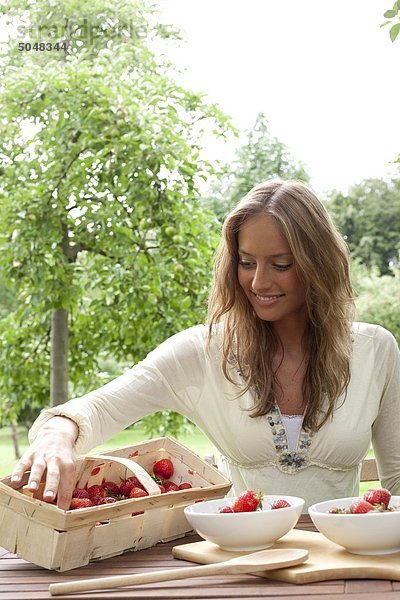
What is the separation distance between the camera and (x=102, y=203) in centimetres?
382

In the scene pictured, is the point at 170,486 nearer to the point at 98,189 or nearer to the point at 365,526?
the point at 365,526

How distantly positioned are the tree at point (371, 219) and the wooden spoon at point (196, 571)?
8.55 metres

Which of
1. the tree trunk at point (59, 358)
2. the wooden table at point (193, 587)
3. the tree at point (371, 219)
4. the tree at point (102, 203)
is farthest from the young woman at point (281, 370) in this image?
the tree at point (371, 219)

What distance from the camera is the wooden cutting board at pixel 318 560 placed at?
119 cm

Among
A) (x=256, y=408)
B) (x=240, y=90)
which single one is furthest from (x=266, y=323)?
(x=240, y=90)

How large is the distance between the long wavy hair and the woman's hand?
503mm

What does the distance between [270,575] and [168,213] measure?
2.66 m

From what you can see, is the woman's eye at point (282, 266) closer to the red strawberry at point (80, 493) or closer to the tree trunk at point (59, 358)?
the red strawberry at point (80, 493)

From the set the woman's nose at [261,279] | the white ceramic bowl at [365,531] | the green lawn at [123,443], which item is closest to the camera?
the white ceramic bowl at [365,531]

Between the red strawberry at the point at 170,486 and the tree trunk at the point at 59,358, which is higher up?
the tree trunk at the point at 59,358

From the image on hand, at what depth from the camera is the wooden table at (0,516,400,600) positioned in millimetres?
1133

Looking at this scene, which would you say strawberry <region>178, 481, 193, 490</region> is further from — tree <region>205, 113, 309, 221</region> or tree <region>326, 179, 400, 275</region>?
tree <region>326, 179, 400, 275</region>

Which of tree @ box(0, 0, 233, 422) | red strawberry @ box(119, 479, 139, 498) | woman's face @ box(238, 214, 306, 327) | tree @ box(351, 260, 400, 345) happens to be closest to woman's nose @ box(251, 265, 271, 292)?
woman's face @ box(238, 214, 306, 327)

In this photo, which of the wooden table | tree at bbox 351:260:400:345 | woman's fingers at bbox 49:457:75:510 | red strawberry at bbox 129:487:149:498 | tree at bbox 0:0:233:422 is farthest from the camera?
tree at bbox 351:260:400:345
